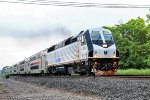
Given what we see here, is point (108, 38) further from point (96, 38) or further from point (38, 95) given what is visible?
point (38, 95)

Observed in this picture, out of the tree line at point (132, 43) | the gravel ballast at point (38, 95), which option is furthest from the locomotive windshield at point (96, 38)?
the tree line at point (132, 43)

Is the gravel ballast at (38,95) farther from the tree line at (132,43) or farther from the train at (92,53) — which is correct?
the tree line at (132,43)

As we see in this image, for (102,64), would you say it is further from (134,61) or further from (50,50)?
(134,61)

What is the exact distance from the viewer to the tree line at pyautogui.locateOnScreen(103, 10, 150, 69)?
63.0 meters

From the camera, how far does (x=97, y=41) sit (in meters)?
28.9

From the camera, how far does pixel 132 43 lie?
65188 mm

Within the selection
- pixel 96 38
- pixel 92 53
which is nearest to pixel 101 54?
pixel 92 53

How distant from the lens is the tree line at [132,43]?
63.0 meters

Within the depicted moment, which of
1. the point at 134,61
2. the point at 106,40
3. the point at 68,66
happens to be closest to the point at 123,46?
the point at 134,61

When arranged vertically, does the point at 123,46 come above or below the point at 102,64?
above

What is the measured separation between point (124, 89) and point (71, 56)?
17.3 metres

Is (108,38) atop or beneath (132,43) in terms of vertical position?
beneath

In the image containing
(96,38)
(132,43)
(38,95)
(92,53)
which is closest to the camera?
(38,95)

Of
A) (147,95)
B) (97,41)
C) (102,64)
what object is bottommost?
(147,95)
